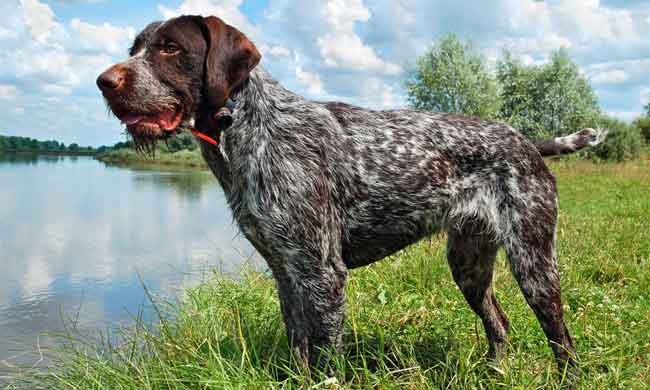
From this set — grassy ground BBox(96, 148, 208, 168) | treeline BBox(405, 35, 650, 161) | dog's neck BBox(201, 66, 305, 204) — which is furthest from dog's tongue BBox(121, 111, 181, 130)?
treeline BBox(405, 35, 650, 161)

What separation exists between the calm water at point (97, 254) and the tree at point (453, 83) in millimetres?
15914

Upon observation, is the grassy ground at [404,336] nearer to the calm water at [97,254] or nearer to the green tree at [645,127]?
the calm water at [97,254]

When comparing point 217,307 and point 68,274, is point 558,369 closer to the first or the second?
point 217,307

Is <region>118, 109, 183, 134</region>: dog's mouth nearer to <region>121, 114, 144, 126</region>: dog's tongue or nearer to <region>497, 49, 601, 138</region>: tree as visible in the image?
<region>121, 114, 144, 126</region>: dog's tongue

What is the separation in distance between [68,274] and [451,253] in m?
10.3

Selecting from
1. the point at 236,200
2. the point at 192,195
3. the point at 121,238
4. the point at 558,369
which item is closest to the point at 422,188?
the point at 236,200

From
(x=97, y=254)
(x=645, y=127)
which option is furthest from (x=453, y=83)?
(x=97, y=254)

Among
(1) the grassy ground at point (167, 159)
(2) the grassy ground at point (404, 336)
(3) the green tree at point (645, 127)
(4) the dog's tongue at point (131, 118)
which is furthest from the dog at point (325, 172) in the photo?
(3) the green tree at point (645, 127)

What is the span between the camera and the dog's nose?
9.64ft

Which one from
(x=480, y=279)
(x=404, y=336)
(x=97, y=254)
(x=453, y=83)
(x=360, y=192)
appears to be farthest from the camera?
(x=453, y=83)

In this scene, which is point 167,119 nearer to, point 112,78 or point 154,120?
point 154,120

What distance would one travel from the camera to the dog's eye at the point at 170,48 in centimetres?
313

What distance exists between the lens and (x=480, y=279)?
4254 millimetres

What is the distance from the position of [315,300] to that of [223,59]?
1.52 metres
